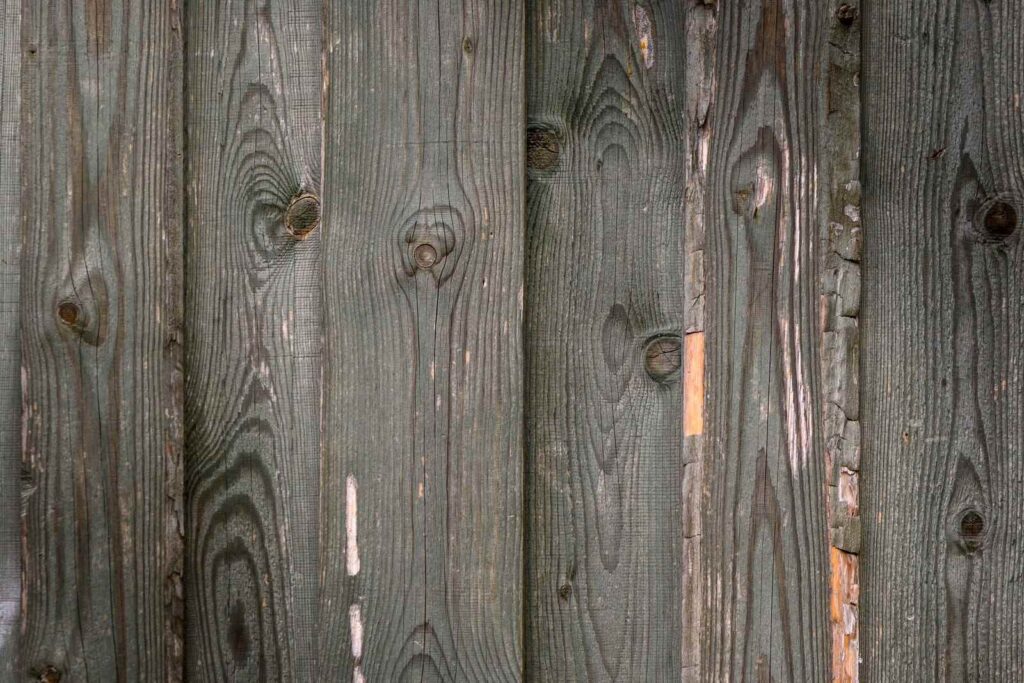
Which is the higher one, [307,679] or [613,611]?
[613,611]

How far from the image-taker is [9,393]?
1.46m

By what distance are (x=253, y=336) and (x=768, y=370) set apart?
0.94 m

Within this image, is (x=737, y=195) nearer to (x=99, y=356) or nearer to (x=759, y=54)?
(x=759, y=54)

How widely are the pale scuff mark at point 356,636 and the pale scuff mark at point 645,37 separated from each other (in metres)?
1.13

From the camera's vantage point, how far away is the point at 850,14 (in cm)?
144

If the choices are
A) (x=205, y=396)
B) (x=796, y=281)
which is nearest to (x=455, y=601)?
(x=205, y=396)

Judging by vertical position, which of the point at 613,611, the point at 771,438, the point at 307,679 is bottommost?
the point at 307,679

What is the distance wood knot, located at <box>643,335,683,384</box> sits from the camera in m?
1.48

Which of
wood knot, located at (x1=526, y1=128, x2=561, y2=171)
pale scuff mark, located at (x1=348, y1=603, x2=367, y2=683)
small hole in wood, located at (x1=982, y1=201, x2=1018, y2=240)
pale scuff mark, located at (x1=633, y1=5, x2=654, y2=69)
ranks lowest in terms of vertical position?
pale scuff mark, located at (x1=348, y1=603, x2=367, y2=683)

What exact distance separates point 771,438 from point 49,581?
1.31 metres

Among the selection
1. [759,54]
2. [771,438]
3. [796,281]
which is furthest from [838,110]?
[771,438]

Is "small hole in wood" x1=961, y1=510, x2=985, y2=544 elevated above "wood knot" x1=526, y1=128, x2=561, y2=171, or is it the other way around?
"wood knot" x1=526, y1=128, x2=561, y2=171

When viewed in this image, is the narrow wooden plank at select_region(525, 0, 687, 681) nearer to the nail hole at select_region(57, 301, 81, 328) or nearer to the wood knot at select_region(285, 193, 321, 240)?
the wood knot at select_region(285, 193, 321, 240)

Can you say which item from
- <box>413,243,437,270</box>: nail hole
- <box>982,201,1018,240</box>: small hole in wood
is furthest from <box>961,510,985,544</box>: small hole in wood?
<box>413,243,437,270</box>: nail hole
